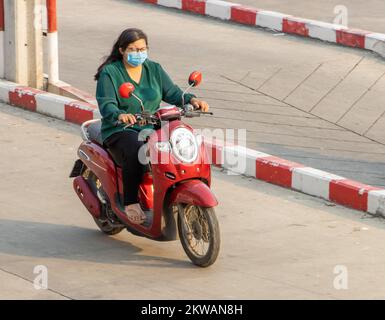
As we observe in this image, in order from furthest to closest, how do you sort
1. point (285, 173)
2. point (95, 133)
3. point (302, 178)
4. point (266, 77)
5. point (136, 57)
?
point (266, 77) < point (285, 173) < point (302, 178) < point (95, 133) < point (136, 57)

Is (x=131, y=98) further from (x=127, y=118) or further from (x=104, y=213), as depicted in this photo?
(x=104, y=213)

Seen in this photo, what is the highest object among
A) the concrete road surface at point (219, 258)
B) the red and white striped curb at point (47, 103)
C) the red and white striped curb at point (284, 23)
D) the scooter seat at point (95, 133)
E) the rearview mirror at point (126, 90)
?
the rearview mirror at point (126, 90)

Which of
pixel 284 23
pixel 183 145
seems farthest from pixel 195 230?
pixel 284 23

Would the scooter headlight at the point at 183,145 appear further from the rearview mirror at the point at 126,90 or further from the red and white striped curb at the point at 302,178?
the red and white striped curb at the point at 302,178

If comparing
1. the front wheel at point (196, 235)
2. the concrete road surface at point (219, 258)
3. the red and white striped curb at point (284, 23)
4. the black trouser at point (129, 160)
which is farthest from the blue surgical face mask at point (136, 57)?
the red and white striped curb at point (284, 23)

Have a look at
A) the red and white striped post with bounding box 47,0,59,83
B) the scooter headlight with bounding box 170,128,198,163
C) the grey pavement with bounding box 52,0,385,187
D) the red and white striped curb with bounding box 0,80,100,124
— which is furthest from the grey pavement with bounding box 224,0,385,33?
the scooter headlight with bounding box 170,128,198,163

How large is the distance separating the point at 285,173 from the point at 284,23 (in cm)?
515

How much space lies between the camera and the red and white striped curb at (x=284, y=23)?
13547 millimetres

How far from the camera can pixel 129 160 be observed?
775 centimetres

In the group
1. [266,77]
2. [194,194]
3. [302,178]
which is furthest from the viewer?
[266,77]

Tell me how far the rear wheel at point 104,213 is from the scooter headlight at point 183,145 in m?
0.86

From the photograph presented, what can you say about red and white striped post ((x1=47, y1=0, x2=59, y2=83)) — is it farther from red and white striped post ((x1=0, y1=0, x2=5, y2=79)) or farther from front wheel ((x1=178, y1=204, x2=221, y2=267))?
front wheel ((x1=178, y1=204, x2=221, y2=267))
